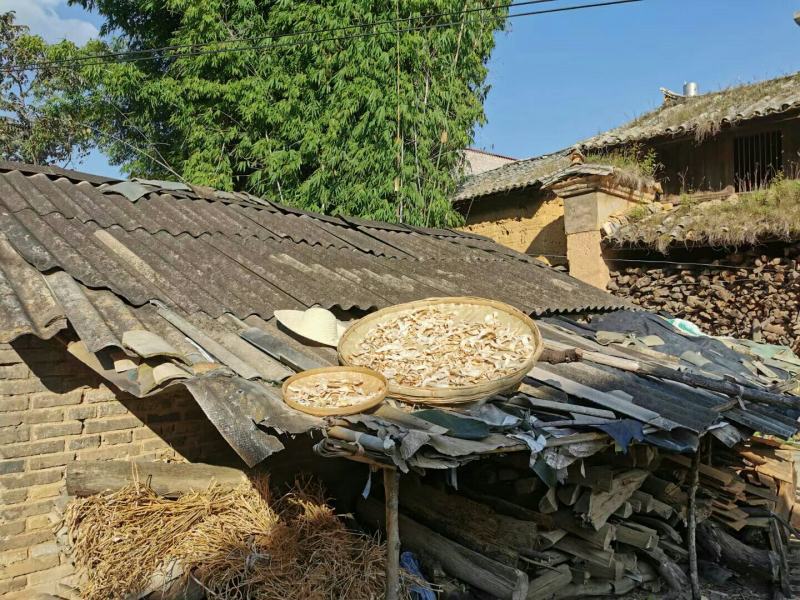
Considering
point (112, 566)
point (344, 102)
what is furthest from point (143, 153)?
point (112, 566)

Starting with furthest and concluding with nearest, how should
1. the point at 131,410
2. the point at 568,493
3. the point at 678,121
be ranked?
the point at 678,121, the point at 568,493, the point at 131,410

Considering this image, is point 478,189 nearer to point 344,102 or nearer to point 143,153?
point 344,102

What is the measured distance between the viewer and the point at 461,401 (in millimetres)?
3846

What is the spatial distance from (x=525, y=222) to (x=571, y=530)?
990 cm

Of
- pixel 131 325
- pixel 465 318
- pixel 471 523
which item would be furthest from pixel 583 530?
pixel 131 325

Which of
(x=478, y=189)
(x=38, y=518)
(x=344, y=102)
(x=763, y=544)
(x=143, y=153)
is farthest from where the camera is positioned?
(x=143, y=153)

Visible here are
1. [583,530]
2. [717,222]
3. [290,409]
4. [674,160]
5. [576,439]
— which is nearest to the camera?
[290,409]

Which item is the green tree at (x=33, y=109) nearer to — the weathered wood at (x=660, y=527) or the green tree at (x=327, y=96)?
the green tree at (x=327, y=96)

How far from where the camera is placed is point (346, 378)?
3879 millimetres

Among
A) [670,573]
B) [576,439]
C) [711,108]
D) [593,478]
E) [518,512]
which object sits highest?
[711,108]

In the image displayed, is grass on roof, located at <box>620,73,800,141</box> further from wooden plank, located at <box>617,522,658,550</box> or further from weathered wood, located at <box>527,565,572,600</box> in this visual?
weathered wood, located at <box>527,565,572,600</box>

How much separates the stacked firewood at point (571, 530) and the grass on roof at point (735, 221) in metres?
5.57

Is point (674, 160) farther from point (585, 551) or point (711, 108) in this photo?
point (585, 551)

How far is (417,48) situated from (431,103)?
3.89 feet
